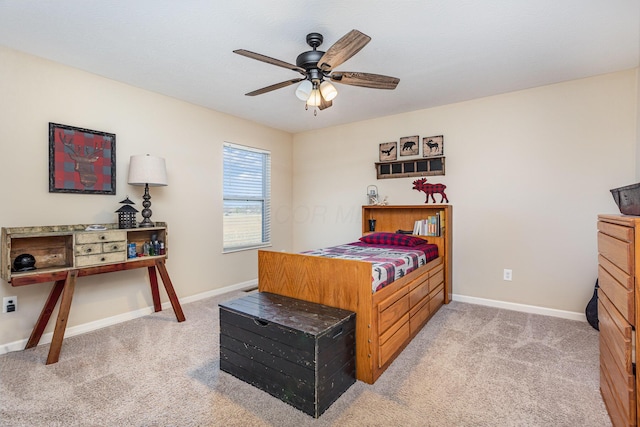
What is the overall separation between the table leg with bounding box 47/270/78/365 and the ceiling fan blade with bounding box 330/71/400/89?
2471 millimetres

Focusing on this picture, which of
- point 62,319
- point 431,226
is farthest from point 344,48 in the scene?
point 62,319

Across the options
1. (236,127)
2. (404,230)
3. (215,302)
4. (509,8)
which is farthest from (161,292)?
(509,8)

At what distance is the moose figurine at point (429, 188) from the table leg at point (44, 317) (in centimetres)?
371

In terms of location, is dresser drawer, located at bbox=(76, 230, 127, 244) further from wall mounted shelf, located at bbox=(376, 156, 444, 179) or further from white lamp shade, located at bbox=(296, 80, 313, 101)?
wall mounted shelf, located at bbox=(376, 156, 444, 179)

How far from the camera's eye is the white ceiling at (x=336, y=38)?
1859 millimetres

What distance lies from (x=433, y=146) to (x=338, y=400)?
3.04 metres

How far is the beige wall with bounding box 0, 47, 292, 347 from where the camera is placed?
2387 mm

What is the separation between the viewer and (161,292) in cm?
334

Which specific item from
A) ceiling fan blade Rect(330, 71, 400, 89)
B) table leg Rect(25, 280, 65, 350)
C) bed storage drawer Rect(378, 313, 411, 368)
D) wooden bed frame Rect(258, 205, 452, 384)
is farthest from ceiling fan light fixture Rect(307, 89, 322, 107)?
table leg Rect(25, 280, 65, 350)

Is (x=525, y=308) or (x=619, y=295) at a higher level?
(x=619, y=295)

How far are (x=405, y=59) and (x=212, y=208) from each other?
9.08 ft

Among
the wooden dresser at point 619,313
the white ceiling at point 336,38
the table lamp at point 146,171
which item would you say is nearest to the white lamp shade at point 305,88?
the white ceiling at point 336,38

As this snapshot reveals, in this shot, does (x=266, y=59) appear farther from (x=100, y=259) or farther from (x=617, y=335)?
(x=617, y=335)

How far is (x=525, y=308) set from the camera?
3.20 m
